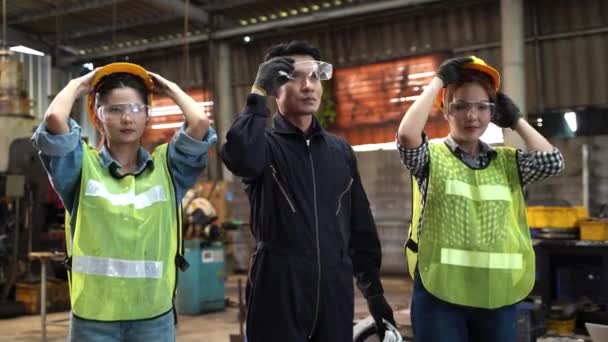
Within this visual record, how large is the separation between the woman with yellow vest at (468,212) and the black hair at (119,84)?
80cm

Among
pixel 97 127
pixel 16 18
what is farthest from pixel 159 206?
pixel 16 18

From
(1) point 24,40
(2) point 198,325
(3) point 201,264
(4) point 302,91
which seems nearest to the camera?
(4) point 302,91

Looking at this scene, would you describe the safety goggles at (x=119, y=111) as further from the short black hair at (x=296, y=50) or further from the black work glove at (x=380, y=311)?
the black work glove at (x=380, y=311)

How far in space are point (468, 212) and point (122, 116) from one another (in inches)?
41.6

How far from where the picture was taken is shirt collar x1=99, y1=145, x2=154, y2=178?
1815 mm

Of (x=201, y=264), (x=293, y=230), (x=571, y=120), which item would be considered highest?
(x=571, y=120)

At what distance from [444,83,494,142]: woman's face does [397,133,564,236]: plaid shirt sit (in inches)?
2.2

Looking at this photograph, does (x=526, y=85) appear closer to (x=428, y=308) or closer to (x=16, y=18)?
(x=428, y=308)

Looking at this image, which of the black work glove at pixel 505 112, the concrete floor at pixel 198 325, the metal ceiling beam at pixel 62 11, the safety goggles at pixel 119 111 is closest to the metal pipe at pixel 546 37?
the concrete floor at pixel 198 325

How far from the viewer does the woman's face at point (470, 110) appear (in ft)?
6.35

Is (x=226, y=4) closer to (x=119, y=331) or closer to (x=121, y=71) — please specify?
(x=121, y=71)

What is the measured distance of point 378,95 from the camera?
27.1 ft

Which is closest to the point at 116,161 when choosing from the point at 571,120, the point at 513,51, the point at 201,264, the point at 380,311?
the point at 380,311

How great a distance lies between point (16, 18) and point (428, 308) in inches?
354
